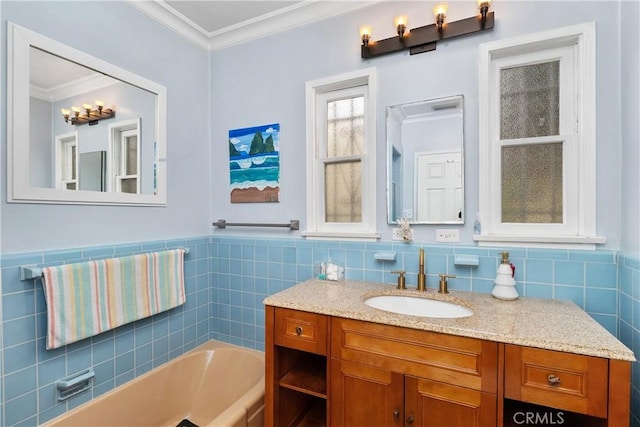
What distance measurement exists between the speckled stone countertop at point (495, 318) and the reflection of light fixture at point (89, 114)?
137 cm

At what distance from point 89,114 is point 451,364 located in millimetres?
2121

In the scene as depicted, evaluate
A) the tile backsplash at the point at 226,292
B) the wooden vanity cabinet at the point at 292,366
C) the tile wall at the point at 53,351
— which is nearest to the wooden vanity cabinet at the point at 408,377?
the wooden vanity cabinet at the point at 292,366

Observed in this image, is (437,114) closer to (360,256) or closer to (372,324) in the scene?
(360,256)

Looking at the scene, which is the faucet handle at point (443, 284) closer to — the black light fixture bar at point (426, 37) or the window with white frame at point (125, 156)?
the black light fixture bar at point (426, 37)

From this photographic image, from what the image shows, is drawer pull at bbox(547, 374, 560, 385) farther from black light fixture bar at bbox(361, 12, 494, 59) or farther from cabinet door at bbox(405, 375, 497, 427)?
black light fixture bar at bbox(361, 12, 494, 59)

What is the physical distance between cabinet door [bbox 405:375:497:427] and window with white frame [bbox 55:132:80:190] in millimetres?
1853

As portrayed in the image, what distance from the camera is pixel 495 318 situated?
124 centimetres

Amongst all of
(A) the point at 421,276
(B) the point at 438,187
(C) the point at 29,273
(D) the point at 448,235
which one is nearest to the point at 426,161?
(B) the point at 438,187

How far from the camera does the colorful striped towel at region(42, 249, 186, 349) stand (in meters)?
1.43

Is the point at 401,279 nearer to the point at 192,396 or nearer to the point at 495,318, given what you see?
the point at 495,318

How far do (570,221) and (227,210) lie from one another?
215cm

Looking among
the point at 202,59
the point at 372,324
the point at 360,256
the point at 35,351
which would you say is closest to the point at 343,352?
the point at 372,324

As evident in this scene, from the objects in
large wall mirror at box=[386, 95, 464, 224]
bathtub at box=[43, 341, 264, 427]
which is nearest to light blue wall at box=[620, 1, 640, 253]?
large wall mirror at box=[386, 95, 464, 224]

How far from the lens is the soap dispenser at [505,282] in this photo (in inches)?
58.1
